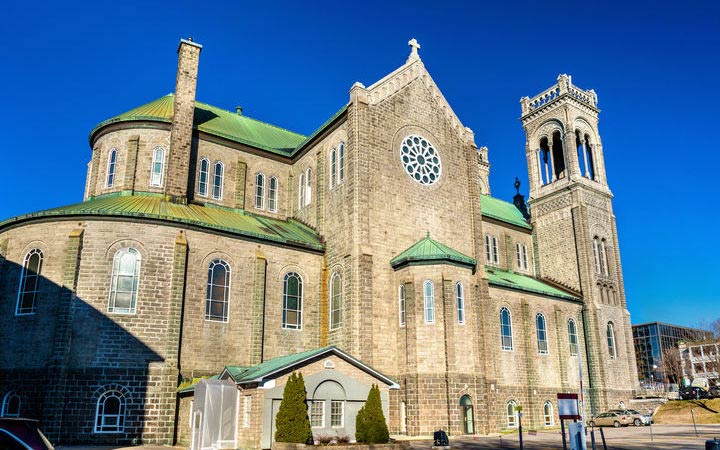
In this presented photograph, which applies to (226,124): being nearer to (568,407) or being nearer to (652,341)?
(568,407)

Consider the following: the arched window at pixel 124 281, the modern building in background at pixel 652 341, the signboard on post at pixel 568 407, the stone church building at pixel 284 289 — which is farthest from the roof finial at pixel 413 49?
the modern building in background at pixel 652 341

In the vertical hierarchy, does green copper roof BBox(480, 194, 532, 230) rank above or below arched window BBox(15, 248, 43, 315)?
above

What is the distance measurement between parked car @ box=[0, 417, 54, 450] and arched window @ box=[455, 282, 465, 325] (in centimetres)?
2440

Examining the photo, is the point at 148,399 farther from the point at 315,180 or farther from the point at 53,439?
the point at 315,180

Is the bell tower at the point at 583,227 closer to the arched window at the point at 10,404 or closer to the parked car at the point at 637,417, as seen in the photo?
the parked car at the point at 637,417

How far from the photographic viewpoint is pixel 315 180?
3828 cm

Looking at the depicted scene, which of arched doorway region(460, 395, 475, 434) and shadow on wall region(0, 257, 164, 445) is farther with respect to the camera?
arched doorway region(460, 395, 475, 434)

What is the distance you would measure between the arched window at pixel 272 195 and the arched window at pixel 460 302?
14139mm

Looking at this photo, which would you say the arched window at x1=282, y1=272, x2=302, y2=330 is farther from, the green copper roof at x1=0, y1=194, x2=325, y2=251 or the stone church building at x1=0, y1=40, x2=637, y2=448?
the green copper roof at x1=0, y1=194, x2=325, y2=251

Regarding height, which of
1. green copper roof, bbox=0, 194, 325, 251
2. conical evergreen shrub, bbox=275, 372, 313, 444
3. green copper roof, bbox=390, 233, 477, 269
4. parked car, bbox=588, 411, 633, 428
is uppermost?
green copper roof, bbox=0, 194, 325, 251

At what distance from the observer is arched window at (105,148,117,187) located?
116 feet

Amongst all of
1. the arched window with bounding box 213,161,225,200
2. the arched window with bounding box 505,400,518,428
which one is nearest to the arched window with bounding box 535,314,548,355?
the arched window with bounding box 505,400,518,428

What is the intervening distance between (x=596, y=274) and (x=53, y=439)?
40633mm

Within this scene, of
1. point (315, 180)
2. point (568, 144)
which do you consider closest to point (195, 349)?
point (315, 180)
